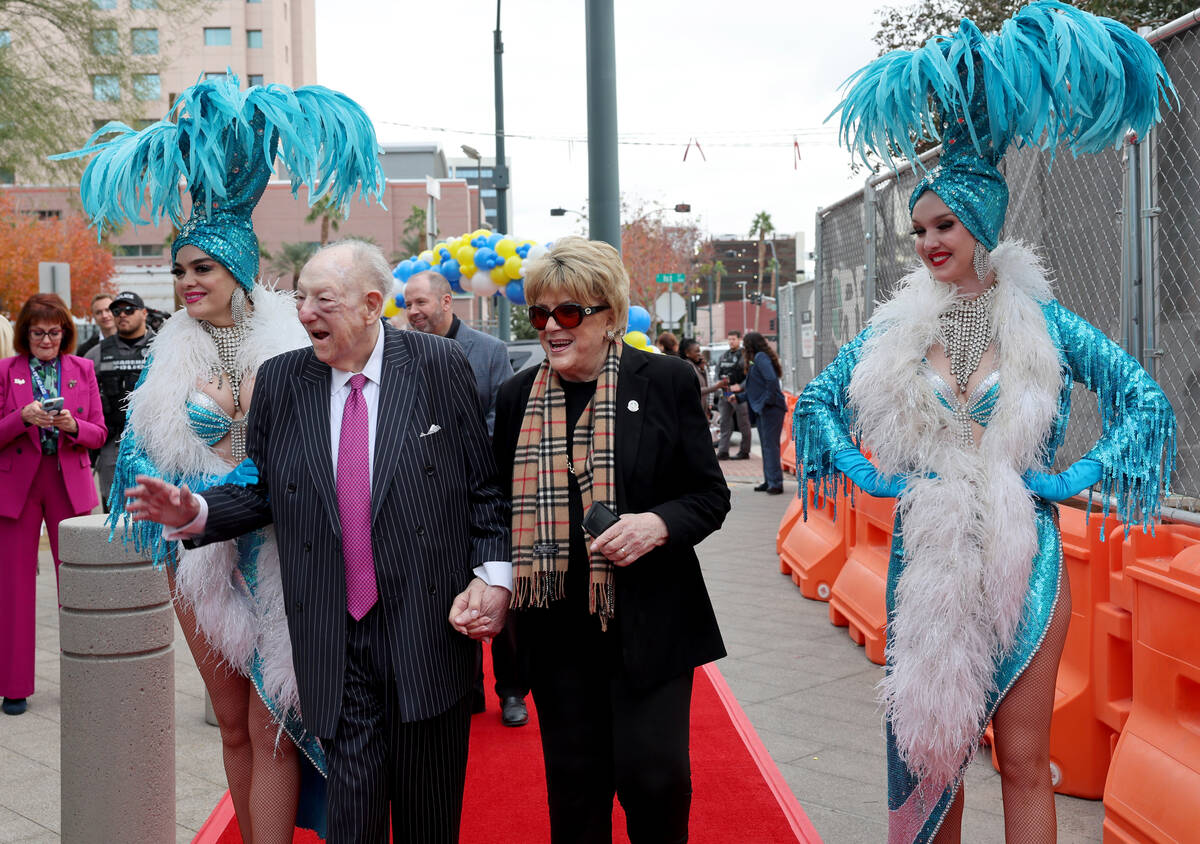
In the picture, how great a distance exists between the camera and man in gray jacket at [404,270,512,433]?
18.7ft

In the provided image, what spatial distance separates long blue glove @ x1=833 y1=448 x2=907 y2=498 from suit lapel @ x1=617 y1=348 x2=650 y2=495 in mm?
577

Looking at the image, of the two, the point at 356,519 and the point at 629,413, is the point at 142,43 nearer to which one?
the point at 356,519

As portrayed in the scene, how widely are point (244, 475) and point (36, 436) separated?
3.59 meters

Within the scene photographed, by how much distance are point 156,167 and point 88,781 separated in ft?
6.52

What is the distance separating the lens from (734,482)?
15.3m

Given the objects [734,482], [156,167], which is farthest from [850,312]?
[734,482]

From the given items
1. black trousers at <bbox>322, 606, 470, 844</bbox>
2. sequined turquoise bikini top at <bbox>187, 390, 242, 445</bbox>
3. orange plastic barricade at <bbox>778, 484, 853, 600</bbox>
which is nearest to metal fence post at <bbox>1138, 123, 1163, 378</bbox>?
black trousers at <bbox>322, 606, 470, 844</bbox>

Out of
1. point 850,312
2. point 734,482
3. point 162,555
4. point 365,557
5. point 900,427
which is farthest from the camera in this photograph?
point 734,482

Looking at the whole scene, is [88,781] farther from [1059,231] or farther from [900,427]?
[1059,231]

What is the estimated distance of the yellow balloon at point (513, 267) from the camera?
1059cm

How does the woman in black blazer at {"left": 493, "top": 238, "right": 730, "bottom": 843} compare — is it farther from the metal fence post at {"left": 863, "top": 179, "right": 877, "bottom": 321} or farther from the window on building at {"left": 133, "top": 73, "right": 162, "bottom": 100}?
the window on building at {"left": 133, "top": 73, "right": 162, "bottom": 100}

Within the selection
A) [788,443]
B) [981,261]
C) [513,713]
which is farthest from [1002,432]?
[788,443]

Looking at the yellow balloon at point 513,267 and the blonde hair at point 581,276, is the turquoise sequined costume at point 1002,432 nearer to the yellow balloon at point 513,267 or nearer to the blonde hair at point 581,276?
the blonde hair at point 581,276

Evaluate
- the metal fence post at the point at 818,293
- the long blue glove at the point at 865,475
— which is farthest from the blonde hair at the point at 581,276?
the metal fence post at the point at 818,293
